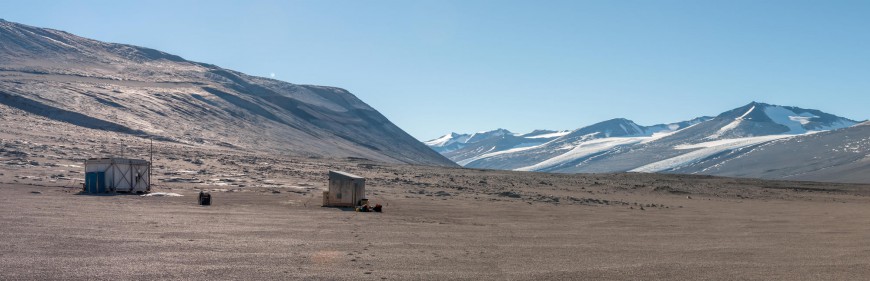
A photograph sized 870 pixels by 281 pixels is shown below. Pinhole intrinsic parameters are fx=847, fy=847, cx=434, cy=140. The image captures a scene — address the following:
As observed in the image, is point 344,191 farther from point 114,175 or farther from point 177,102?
point 177,102

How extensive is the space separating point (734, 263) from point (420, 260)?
6.20 metres

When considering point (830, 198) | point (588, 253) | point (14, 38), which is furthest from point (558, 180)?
point (14, 38)

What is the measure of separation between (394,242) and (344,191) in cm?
1323

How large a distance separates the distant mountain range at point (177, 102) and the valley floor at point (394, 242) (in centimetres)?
5210

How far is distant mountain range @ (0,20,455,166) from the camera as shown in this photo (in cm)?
8762

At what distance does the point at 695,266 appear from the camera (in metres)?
16.1

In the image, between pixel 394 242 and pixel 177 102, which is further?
pixel 177 102

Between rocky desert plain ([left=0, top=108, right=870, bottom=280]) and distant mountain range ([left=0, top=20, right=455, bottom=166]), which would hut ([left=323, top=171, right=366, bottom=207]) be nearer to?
rocky desert plain ([left=0, top=108, right=870, bottom=280])

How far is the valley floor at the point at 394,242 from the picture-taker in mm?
14344

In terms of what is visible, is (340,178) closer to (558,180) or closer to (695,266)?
(695,266)

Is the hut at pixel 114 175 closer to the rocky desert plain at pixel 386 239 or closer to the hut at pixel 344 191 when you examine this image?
the rocky desert plain at pixel 386 239

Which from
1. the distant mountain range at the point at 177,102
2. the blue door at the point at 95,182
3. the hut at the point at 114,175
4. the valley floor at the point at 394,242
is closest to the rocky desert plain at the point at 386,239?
the valley floor at the point at 394,242

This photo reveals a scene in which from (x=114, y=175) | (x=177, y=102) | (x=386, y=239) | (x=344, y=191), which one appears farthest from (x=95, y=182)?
(x=177, y=102)

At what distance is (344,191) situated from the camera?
105 ft
